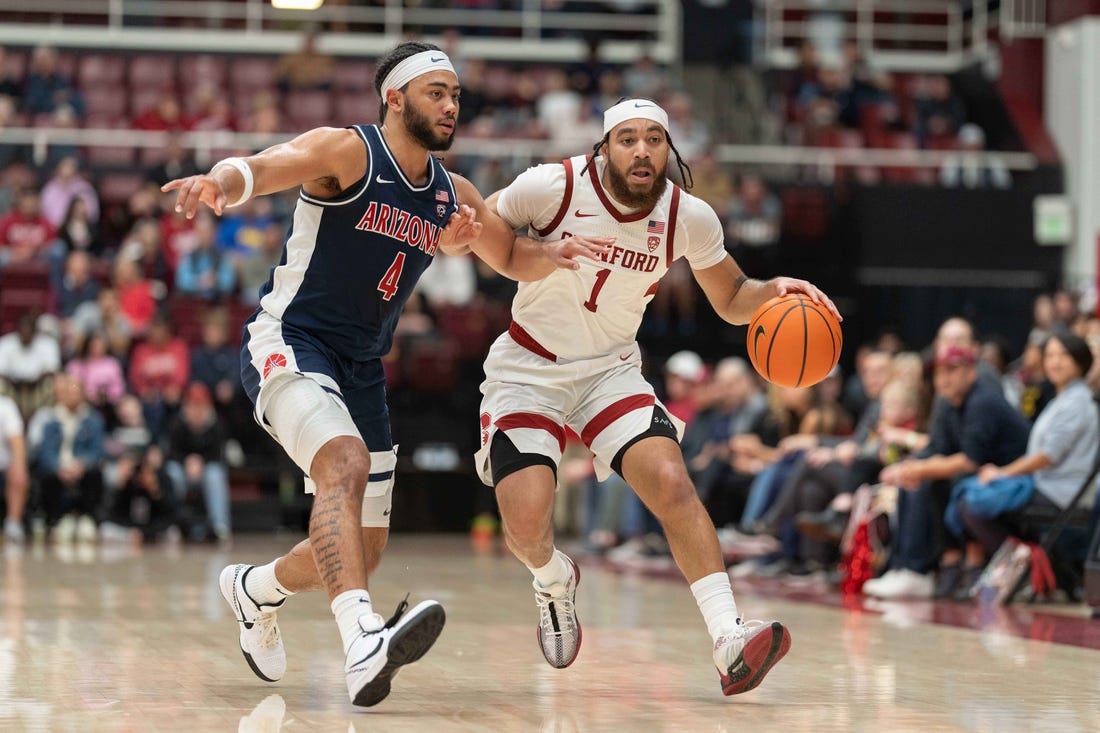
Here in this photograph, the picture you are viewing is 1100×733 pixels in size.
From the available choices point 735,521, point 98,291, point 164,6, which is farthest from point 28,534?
point 164,6

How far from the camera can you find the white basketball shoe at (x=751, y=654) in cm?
542

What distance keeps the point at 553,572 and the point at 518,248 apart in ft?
3.98

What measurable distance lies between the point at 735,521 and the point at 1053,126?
31.6 ft

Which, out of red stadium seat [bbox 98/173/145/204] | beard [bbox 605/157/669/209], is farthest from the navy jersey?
red stadium seat [bbox 98/173/145/204]

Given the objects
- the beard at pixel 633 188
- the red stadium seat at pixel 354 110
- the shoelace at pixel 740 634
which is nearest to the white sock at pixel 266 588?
the shoelace at pixel 740 634

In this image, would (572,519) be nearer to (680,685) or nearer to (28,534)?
(28,534)

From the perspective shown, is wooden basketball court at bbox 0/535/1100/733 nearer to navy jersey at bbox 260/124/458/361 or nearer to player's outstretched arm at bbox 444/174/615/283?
navy jersey at bbox 260/124/458/361

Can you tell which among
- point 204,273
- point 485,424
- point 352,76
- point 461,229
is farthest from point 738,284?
point 352,76

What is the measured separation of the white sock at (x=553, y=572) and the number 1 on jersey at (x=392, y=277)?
3.96ft

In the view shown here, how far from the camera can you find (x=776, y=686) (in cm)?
591

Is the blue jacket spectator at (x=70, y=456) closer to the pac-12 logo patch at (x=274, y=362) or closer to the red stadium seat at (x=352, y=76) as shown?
the red stadium seat at (x=352, y=76)

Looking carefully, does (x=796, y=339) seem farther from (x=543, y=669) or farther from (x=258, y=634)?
(x=258, y=634)

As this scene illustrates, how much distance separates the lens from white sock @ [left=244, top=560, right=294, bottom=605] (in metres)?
5.95

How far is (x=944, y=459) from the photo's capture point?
9992 millimetres
